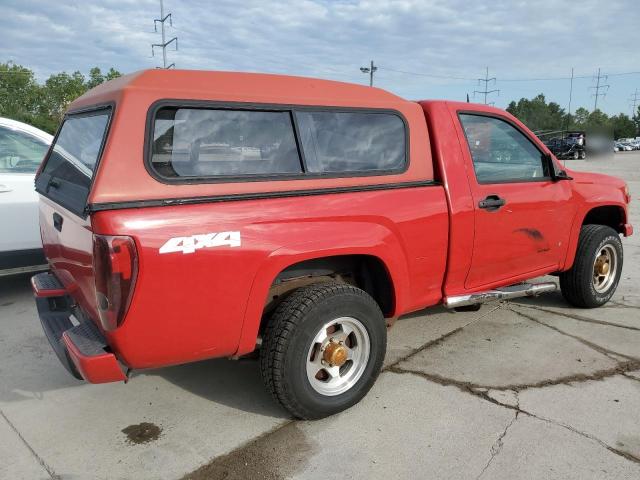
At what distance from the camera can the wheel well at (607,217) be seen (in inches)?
190

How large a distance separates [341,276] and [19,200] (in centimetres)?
350

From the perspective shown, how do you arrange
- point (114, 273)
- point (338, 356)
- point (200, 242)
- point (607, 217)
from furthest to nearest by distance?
point (607, 217), point (338, 356), point (200, 242), point (114, 273)

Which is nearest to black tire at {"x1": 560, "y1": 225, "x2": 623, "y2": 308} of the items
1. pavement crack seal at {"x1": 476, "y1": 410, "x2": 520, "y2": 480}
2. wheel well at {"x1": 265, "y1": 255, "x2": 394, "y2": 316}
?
pavement crack seal at {"x1": 476, "y1": 410, "x2": 520, "y2": 480}

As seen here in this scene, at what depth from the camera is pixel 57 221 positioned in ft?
9.72

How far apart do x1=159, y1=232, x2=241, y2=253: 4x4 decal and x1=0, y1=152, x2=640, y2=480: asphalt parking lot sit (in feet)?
3.66

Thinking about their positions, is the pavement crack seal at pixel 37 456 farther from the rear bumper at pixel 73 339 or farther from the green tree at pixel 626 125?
the green tree at pixel 626 125

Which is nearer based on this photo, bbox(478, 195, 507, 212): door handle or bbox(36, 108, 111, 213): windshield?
bbox(36, 108, 111, 213): windshield

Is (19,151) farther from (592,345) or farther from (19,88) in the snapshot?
(19,88)

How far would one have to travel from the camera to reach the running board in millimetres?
3566

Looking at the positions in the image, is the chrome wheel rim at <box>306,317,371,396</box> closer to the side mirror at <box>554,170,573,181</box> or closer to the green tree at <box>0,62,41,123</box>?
the side mirror at <box>554,170,573,181</box>

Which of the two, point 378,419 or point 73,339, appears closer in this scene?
point 73,339

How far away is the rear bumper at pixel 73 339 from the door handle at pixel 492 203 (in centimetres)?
249

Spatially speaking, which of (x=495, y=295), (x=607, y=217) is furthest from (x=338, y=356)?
(x=607, y=217)

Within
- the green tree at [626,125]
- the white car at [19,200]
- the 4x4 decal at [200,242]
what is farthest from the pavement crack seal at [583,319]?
the green tree at [626,125]
